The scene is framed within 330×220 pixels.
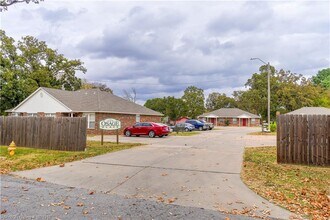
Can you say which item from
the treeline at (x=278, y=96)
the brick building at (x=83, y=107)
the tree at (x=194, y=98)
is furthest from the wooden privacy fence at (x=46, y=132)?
the tree at (x=194, y=98)

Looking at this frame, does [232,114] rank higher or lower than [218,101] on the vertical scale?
lower

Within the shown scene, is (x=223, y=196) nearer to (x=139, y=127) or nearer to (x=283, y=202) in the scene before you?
(x=283, y=202)

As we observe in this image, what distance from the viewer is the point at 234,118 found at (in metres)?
68.9

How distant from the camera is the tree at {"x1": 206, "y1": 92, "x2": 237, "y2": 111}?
8762cm

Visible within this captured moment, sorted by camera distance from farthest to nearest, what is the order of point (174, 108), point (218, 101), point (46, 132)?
1. point (218, 101)
2. point (174, 108)
3. point (46, 132)

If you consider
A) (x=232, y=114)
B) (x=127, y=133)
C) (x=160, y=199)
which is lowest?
(x=160, y=199)

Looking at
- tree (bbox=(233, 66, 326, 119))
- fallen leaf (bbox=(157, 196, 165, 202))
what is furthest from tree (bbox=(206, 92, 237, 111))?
fallen leaf (bbox=(157, 196, 165, 202))

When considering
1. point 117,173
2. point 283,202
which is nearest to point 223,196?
point 283,202

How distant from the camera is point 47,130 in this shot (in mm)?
15531

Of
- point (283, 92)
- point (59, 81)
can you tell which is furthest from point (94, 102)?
point (283, 92)

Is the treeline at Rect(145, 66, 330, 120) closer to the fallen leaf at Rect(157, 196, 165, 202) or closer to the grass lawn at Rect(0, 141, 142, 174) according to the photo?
the grass lawn at Rect(0, 141, 142, 174)

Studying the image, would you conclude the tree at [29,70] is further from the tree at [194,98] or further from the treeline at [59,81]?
the tree at [194,98]

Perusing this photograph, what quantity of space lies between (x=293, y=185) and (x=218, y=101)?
8352cm

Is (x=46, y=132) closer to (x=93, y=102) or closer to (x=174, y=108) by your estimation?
(x=93, y=102)
